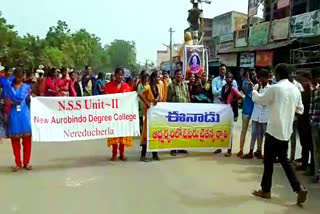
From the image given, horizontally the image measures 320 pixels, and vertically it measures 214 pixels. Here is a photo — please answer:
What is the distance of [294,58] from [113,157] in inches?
433

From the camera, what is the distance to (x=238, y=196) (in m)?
6.24

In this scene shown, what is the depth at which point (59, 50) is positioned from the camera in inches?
2790

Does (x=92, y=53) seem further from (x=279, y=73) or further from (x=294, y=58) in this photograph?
(x=279, y=73)

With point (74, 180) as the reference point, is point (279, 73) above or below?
above

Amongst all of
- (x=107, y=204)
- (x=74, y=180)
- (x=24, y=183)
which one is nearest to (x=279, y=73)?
(x=107, y=204)

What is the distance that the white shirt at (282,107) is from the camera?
6047 mm

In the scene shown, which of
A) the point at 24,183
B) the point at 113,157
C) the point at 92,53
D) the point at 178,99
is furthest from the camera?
the point at 92,53

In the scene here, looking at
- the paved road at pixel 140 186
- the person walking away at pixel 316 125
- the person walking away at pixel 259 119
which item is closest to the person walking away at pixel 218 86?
the person walking away at pixel 259 119

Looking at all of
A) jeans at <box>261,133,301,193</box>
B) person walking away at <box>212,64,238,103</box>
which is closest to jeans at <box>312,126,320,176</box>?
jeans at <box>261,133,301,193</box>

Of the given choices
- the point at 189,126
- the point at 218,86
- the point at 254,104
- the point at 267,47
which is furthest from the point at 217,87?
the point at 267,47

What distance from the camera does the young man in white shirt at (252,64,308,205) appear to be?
6047 mm

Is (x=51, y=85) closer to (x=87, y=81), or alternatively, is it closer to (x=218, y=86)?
(x=87, y=81)

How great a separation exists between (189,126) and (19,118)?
3.15m

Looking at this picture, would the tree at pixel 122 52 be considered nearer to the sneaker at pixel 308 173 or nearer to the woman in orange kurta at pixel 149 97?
the woman in orange kurta at pixel 149 97
